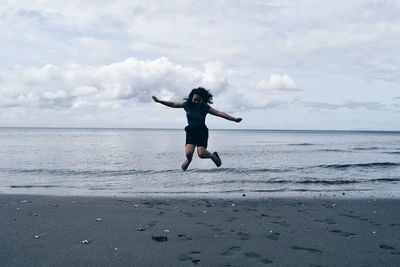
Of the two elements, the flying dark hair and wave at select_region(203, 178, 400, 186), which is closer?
the flying dark hair

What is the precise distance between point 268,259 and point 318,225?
3.26 meters

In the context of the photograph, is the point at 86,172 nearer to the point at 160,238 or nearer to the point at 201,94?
the point at 201,94

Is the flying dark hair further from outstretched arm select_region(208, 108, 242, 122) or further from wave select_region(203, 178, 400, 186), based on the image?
wave select_region(203, 178, 400, 186)

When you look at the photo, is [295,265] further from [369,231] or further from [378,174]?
[378,174]

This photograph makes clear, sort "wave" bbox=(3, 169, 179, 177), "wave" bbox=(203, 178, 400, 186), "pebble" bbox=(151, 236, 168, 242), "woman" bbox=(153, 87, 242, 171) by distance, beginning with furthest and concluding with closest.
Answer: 1. "wave" bbox=(3, 169, 179, 177)
2. "wave" bbox=(203, 178, 400, 186)
3. "woman" bbox=(153, 87, 242, 171)
4. "pebble" bbox=(151, 236, 168, 242)

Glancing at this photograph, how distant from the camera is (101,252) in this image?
6.58 m

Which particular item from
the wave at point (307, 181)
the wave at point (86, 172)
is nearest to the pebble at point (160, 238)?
the wave at point (307, 181)

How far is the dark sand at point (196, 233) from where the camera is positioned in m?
6.32

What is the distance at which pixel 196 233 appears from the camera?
8.01 m

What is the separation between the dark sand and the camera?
6.32 m

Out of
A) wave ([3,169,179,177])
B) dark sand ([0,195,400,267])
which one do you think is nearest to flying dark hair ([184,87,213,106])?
dark sand ([0,195,400,267])

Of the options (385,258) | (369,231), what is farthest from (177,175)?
(385,258)

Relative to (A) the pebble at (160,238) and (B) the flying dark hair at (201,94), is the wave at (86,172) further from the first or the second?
(A) the pebble at (160,238)

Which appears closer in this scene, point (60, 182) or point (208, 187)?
point (208, 187)
